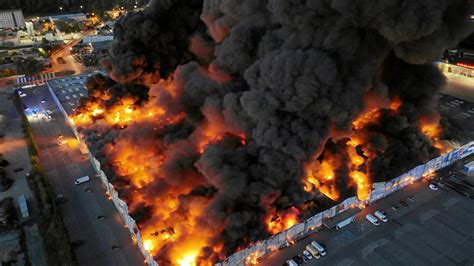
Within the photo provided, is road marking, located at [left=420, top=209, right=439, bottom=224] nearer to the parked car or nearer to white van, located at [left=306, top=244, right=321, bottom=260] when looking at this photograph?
white van, located at [left=306, top=244, right=321, bottom=260]

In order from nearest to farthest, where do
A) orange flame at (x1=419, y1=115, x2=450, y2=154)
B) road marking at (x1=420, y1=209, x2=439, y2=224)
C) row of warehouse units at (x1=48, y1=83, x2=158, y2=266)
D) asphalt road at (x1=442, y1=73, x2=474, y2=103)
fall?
row of warehouse units at (x1=48, y1=83, x2=158, y2=266) < road marking at (x1=420, y1=209, x2=439, y2=224) < orange flame at (x1=419, y1=115, x2=450, y2=154) < asphalt road at (x1=442, y1=73, x2=474, y2=103)

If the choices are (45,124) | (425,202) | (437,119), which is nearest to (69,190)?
(45,124)

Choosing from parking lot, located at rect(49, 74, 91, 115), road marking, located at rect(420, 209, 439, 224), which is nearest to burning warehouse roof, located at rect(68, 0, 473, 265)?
road marking, located at rect(420, 209, 439, 224)

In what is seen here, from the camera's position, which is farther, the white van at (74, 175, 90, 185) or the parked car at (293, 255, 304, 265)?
the white van at (74, 175, 90, 185)

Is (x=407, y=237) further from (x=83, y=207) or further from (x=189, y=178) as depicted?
(x=83, y=207)

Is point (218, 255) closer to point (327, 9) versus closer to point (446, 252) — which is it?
point (446, 252)

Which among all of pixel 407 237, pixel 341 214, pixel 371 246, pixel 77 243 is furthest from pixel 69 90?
pixel 407 237
